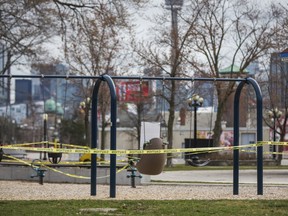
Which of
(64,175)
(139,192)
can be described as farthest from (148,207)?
(64,175)

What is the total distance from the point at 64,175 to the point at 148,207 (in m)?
9.35

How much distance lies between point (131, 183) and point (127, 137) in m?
61.5

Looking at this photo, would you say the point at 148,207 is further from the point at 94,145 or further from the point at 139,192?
the point at 139,192

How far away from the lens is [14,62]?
40875 millimetres

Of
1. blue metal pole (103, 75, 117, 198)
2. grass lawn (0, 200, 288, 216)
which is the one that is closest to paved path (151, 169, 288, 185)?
blue metal pole (103, 75, 117, 198)

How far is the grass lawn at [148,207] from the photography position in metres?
13.3

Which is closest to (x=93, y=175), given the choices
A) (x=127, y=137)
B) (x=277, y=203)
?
(x=277, y=203)

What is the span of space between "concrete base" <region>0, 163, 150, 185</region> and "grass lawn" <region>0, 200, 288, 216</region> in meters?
6.97

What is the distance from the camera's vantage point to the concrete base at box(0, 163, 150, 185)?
73.6 feet

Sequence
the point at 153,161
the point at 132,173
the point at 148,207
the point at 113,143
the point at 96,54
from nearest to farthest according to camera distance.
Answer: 1. the point at 148,207
2. the point at 113,143
3. the point at 153,161
4. the point at 132,173
5. the point at 96,54

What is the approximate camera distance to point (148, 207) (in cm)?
1430

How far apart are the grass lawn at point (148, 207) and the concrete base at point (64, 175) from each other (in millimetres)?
6966

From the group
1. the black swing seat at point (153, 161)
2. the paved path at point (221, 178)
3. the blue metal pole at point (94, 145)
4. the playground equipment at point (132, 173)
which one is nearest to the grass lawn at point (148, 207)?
the blue metal pole at point (94, 145)

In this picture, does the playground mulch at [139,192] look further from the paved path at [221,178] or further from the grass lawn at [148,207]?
the paved path at [221,178]
